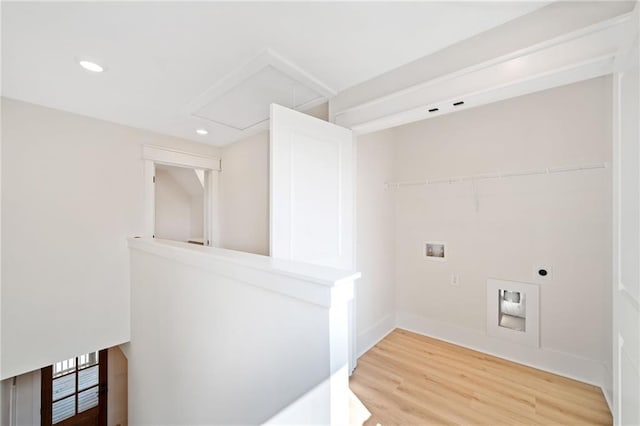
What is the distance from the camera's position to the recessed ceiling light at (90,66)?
67.1 inches

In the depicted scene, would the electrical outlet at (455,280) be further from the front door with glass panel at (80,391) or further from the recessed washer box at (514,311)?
the front door with glass panel at (80,391)

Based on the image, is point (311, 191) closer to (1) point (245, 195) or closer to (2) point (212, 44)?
(2) point (212, 44)

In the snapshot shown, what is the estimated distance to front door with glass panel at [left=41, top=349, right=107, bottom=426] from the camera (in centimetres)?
338

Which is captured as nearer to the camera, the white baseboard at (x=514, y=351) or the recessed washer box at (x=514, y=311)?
the white baseboard at (x=514, y=351)

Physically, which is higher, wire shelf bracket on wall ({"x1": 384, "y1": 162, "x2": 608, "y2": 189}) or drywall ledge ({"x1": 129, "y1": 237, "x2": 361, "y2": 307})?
wire shelf bracket on wall ({"x1": 384, "y1": 162, "x2": 608, "y2": 189})

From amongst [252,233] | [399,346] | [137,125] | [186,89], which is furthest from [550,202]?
[137,125]

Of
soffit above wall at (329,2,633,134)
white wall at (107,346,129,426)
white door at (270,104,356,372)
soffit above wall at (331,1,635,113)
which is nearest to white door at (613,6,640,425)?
soffit above wall at (329,2,633,134)

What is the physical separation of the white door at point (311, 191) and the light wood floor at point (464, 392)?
0.36 meters

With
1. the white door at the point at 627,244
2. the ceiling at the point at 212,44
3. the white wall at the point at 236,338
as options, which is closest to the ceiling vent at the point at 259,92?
the ceiling at the point at 212,44

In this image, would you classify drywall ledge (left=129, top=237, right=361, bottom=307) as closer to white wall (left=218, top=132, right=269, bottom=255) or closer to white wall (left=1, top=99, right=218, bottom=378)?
white wall (left=218, top=132, right=269, bottom=255)

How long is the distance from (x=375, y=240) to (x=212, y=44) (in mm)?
2237

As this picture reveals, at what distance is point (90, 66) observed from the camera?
175 cm

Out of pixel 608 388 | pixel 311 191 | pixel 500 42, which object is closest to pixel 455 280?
pixel 608 388

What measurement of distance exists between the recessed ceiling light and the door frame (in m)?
1.25
